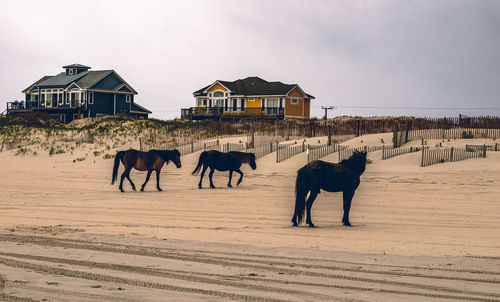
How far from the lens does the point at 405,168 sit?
3200 centimetres

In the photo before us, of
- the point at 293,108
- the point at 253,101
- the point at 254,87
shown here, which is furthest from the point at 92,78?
the point at 293,108

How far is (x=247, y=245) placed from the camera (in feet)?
40.7

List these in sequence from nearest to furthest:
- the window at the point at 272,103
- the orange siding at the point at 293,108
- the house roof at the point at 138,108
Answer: the orange siding at the point at 293,108
the window at the point at 272,103
the house roof at the point at 138,108

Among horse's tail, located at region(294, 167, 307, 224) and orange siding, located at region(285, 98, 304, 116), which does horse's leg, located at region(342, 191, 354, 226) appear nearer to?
horse's tail, located at region(294, 167, 307, 224)

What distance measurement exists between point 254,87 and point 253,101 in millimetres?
2278

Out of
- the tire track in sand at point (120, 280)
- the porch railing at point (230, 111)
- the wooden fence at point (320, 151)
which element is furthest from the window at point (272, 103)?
the tire track in sand at point (120, 280)

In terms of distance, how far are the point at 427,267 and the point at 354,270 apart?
130 cm

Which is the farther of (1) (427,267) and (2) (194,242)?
(2) (194,242)

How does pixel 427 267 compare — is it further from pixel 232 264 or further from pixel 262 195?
pixel 262 195

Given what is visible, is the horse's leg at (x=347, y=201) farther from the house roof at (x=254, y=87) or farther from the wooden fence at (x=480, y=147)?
the house roof at (x=254, y=87)

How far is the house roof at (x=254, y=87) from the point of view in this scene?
76781 millimetres

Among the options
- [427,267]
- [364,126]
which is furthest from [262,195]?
[364,126]

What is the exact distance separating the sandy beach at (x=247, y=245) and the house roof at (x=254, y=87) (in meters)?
50.0

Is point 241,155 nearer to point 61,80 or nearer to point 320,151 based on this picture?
point 320,151
